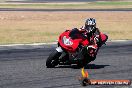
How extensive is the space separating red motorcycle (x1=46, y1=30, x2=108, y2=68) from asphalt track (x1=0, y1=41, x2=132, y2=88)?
0.26 metres

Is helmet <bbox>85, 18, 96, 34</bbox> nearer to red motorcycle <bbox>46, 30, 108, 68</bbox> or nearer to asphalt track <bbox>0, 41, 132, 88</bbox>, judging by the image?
red motorcycle <bbox>46, 30, 108, 68</bbox>

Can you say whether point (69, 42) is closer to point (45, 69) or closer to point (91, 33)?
point (91, 33)

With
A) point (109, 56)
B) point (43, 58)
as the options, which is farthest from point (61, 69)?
point (109, 56)

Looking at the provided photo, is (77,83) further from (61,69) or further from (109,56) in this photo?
(109,56)

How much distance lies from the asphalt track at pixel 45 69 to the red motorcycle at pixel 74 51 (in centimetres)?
26

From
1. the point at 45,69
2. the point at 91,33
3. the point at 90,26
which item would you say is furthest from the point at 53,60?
the point at 90,26

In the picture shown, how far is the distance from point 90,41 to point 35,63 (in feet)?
7.32

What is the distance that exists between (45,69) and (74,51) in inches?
47.1

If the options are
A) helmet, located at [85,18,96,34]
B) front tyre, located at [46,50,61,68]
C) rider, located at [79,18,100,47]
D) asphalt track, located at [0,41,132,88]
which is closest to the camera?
asphalt track, located at [0,41,132,88]

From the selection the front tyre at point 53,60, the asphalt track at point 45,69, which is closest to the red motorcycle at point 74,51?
the front tyre at point 53,60

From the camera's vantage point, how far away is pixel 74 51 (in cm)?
1597

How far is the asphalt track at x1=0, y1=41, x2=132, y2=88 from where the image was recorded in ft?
41.9

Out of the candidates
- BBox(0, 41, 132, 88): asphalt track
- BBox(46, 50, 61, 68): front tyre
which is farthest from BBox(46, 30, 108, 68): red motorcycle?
BBox(0, 41, 132, 88): asphalt track

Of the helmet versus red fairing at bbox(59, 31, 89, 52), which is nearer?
red fairing at bbox(59, 31, 89, 52)
